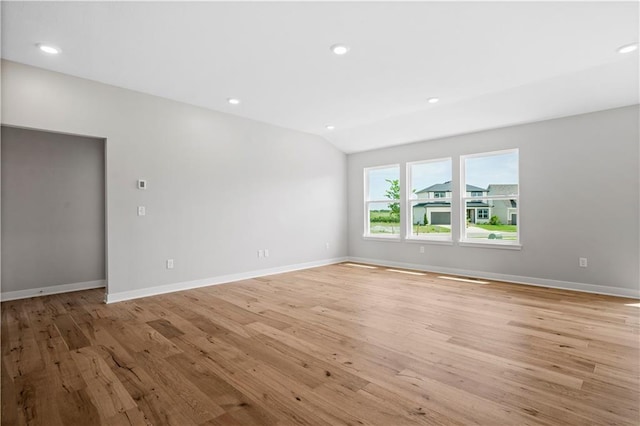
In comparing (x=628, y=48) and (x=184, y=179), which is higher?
(x=628, y=48)

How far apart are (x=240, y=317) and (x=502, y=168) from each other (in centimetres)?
466

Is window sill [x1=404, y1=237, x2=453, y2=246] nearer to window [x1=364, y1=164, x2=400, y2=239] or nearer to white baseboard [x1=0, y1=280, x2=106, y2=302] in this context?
window [x1=364, y1=164, x2=400, y2=239]

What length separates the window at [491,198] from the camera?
16.8 ft

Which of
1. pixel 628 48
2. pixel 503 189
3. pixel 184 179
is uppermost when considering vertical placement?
pixel 628 48

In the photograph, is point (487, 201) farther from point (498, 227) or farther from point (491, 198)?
point (498, 227)

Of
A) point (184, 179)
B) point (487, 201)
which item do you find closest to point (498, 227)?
point (487, 201)

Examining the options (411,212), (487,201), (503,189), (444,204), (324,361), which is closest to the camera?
(324,361)

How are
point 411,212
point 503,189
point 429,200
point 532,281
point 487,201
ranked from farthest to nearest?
point 411,212 < point 429,200 < point 487,201 < point 503,189 < point 532,281

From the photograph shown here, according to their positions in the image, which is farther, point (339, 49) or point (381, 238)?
point (381, 238)

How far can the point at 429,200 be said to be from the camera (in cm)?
612

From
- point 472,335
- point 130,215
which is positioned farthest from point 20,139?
point 472,335

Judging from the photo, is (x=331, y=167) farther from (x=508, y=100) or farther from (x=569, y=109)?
(x=569, y=109)

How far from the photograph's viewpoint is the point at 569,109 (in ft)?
14.4

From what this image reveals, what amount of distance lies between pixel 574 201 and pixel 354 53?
12.3ft
